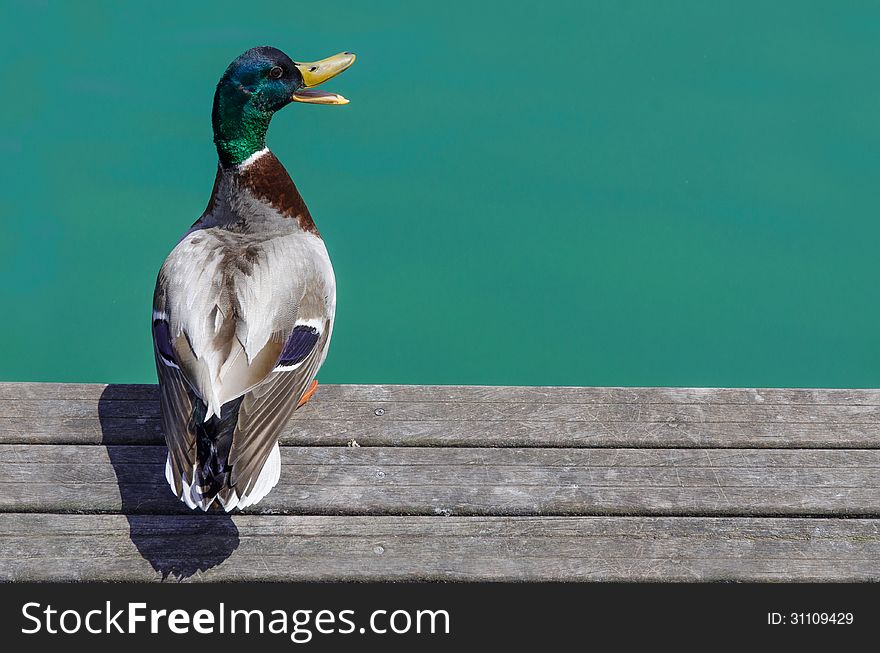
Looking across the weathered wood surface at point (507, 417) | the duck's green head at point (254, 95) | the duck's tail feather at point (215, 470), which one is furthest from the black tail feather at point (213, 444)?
the duck's green head at point (254, 95)

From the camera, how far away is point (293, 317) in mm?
2262

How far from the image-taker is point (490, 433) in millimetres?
2361

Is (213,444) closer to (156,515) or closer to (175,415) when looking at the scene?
(175,415)

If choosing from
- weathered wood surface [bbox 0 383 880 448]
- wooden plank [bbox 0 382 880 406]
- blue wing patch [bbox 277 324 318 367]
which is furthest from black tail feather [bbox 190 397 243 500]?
wooden plank [bbox 0 382 880 406]

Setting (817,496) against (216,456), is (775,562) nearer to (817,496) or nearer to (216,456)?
(817,496)

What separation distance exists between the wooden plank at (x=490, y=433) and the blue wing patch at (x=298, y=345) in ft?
0.63

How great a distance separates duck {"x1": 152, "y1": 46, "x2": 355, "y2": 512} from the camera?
6.49ft

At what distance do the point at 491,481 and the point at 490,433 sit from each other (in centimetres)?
14

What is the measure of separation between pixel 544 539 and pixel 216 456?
2.10 ft

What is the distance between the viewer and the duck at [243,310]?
1.98 meters

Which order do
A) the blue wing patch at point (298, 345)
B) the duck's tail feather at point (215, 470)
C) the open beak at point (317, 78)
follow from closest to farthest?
the duck's tail feather at point (215, 470) → the blue wing patch at point (298, 345) → the open beak at point (317, 78)

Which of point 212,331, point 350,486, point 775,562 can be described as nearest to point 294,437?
point 350,486

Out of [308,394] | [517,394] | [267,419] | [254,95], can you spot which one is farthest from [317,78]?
[267,419]

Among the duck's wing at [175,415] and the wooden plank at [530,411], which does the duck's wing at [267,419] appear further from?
the wooden plank at [530,411]
